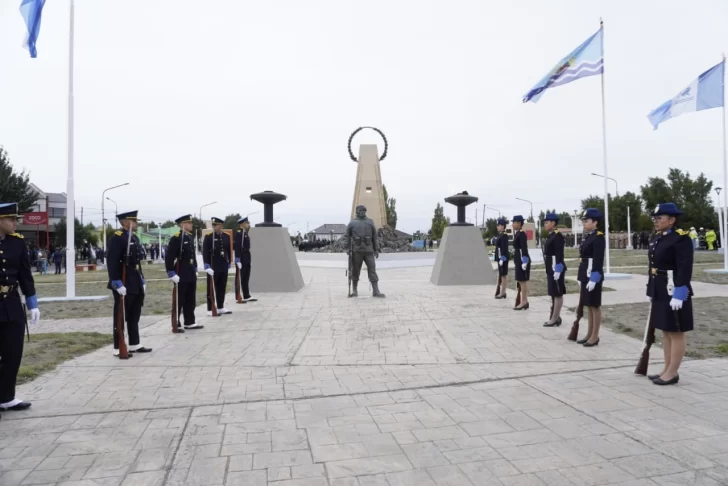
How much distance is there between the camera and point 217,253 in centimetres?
990

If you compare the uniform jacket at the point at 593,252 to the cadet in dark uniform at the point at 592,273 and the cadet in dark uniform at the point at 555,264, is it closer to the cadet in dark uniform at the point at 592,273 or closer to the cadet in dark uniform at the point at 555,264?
the cadet in dark uniform at the point at 592,273

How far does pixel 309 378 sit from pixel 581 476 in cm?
289

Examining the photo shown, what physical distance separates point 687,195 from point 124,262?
54.9m

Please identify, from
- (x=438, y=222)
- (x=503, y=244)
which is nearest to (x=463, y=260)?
(x=503, y=244)

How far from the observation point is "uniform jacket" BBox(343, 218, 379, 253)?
39.0ft

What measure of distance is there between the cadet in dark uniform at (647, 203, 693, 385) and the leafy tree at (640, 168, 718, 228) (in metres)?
46.9

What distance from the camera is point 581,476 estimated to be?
294 cm

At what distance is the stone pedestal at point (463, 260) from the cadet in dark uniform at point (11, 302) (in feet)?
36.6

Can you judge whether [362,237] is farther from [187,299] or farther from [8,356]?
[8,356]

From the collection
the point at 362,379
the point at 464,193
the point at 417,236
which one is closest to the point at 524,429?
the point at 362,379

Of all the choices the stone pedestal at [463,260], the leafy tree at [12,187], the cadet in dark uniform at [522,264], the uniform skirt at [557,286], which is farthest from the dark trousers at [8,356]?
the leafy tree at [12,187]

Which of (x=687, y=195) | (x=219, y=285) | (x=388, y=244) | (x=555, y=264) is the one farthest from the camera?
(x=687, y=195)

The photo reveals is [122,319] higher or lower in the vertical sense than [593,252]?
lower

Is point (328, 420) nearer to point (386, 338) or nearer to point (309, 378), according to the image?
point (309, 378)
